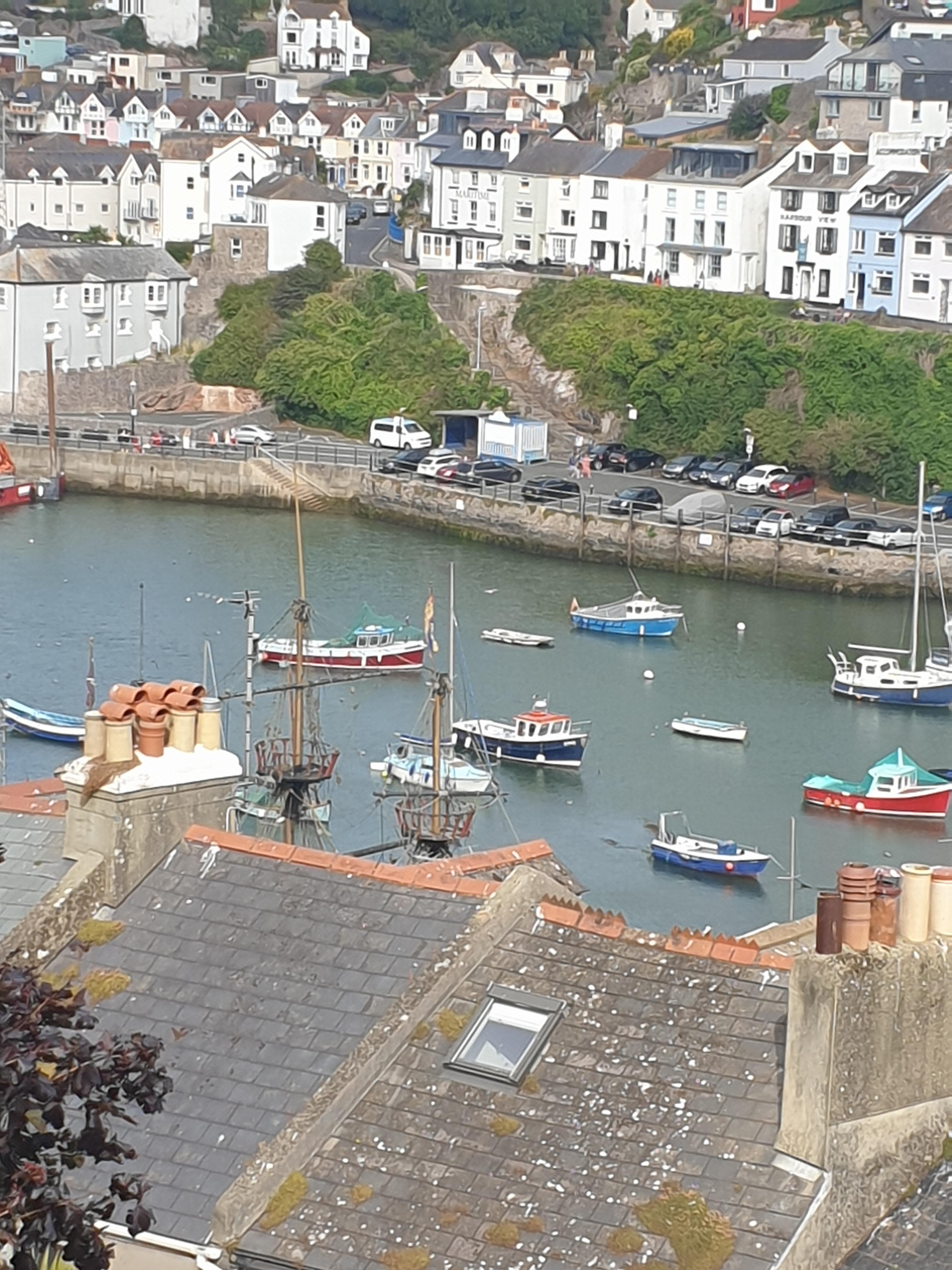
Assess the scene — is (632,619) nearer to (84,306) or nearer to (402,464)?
(402,464)

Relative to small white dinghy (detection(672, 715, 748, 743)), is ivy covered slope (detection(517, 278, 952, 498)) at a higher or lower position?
higher

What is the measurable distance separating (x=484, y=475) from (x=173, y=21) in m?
57.5

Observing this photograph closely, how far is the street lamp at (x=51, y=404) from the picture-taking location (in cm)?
5372

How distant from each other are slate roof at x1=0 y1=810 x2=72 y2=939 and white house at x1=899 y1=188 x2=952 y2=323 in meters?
44.9

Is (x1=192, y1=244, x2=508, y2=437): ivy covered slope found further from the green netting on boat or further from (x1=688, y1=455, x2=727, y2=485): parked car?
the green netting on boat

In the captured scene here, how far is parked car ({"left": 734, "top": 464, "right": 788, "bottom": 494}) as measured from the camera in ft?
168

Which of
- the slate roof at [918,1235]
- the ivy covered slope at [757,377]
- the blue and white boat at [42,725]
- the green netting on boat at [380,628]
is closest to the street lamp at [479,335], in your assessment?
the ivy covered slope at [757,377]

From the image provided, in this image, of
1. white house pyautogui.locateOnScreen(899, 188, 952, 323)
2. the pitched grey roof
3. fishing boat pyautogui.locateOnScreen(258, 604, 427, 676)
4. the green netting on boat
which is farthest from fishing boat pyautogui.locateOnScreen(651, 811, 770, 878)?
the pitched grey roof

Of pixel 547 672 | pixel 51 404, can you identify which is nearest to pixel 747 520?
pixel 547 672

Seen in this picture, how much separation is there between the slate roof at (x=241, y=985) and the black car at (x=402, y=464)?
139 feet

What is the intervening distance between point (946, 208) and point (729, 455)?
6.86 meters

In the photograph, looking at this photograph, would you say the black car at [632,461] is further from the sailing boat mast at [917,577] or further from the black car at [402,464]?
the sailing boat mast at [917,577]

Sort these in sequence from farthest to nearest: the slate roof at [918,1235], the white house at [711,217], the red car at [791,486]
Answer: the white house at [711,217]
the red car at [791,486]
the slate roof at [918,1235]

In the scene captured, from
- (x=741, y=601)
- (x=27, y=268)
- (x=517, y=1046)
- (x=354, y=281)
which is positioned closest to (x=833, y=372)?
(x=741, y=601)
